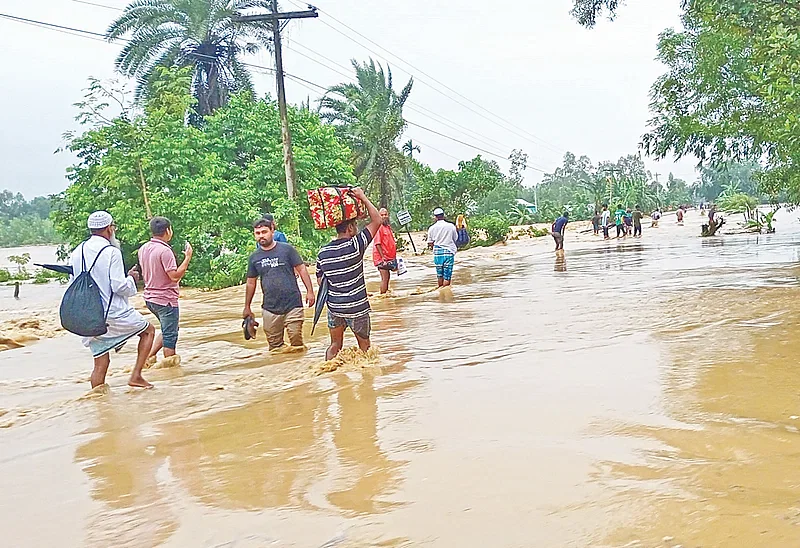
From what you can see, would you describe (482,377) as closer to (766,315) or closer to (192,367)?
(192,367)

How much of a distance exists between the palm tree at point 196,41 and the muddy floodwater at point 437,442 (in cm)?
2296

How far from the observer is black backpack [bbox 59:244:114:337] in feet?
21.8

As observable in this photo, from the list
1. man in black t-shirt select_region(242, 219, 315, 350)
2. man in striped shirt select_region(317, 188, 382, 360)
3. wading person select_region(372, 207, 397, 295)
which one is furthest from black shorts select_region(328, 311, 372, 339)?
wading person select_region(372, 207, 397, 295)

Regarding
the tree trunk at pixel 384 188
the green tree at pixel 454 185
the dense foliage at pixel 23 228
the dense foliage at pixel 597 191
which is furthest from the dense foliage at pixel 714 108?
the dense foliage at pixel 23 228

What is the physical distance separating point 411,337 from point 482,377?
9.94 ft

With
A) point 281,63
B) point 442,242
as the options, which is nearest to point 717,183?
point 281,63

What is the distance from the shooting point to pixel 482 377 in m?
7.12

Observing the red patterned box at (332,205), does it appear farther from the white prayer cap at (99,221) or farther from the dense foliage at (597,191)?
the dense foliage at (597,191)

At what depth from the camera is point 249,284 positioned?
29.8ft

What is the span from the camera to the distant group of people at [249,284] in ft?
22.4

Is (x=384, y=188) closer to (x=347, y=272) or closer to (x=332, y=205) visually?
(x=347, y=272)

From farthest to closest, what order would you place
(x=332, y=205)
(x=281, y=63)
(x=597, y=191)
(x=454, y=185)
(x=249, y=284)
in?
(x=597, y=191), (x=454, y=185), (x=281, y=63), (x=249, y=284), (x=332, y=205)

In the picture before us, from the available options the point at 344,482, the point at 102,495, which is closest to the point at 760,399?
the point at 344,482

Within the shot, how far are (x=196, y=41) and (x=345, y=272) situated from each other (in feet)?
90.3
